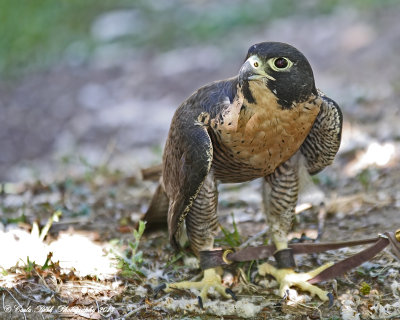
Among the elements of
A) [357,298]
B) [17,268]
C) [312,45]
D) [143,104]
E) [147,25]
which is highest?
[147,25]

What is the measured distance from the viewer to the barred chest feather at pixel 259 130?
3.14 meters

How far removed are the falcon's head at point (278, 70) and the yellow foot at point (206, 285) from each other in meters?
1.19

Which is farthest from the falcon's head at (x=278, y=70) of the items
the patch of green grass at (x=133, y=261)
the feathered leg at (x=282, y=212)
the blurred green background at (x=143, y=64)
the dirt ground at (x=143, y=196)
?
the blurred green background at (x=143, y=64)

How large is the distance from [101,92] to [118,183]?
187 inches

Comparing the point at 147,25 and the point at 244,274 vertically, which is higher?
the point at 147,25

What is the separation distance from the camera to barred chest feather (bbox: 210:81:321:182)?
10.3 feet

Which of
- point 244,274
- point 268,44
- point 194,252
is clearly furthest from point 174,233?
point 268,44

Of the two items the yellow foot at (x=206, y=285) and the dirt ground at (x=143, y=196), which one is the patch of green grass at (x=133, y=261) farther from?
the yellow foot at (x=206, y=285)

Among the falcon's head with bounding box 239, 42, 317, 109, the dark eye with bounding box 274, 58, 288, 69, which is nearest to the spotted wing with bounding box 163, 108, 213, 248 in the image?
the falcon's head with bounding box 239, 42, 317, 109

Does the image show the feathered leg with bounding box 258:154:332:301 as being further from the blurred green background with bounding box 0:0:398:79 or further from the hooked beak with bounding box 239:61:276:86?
the blurred green background with bounding box 0:0:398:79

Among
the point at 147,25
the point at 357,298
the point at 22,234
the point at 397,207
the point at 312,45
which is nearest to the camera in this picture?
the point at 357,298

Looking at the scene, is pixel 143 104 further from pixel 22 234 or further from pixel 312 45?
pixel 22 234

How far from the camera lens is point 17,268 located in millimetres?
3488

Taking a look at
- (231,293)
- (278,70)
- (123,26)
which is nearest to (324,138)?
(278,70)
